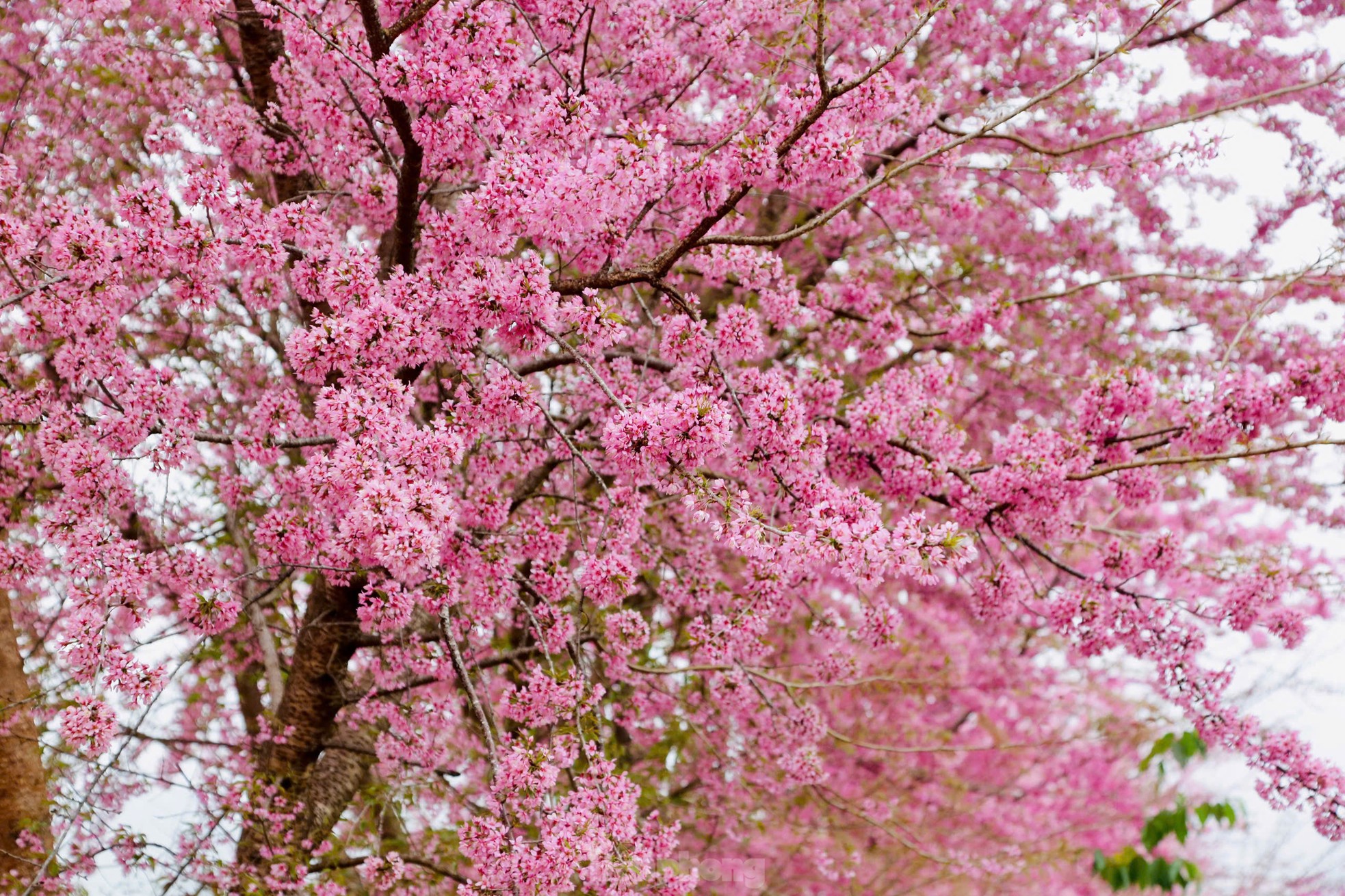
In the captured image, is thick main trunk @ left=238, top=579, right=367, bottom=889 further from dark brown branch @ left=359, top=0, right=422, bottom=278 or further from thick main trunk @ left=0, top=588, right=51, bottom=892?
dark brown branch @ left=359, top=0, right=422, bottom=278

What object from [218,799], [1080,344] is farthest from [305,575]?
[1080,344]

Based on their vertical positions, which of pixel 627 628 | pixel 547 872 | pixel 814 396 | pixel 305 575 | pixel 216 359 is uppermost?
pixel 216 359

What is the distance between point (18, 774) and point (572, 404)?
3.91 m

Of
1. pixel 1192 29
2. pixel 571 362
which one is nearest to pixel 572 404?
pixel 571 362

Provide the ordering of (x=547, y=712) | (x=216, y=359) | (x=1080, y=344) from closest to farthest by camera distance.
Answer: (x=547, y=712) < (x=216, y=359) < (x=1080, y=344)

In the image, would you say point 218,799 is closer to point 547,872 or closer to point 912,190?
point 547,872

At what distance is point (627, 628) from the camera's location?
184 inches

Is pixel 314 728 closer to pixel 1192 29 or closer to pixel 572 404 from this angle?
pixel 572 404

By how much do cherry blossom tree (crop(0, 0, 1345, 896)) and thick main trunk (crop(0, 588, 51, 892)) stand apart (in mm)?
32

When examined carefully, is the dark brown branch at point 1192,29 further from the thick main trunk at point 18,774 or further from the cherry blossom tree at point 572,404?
the thick main trunk at point 18,774

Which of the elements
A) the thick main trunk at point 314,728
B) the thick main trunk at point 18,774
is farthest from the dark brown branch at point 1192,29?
the thick main trunk at point 18,774

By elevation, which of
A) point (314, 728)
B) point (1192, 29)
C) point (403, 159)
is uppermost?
point (1192, 29)

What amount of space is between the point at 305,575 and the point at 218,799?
1588 mm

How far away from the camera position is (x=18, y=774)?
210 inches
